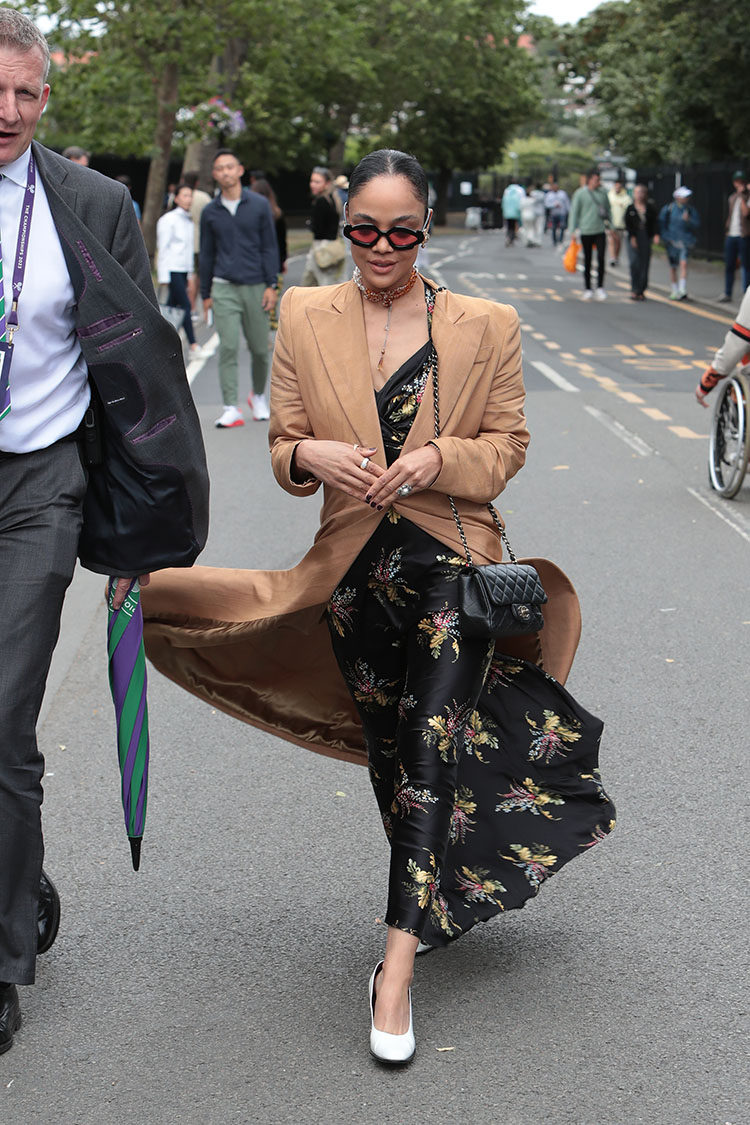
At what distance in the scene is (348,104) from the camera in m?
60.4

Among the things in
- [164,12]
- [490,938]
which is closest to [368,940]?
[490,938]

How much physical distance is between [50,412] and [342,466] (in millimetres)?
640

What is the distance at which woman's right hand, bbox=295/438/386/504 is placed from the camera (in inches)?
134

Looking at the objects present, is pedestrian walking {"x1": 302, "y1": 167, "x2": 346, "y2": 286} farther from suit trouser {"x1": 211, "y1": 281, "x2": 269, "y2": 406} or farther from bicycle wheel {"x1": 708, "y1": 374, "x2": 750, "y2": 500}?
bicycle wheel {"x1": 708, "y1": 374, "x2": 750, "y2": 500}

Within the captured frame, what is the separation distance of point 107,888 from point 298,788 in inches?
38.0

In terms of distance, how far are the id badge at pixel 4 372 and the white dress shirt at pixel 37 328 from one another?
1.0 inches

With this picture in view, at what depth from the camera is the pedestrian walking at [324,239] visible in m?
16.1

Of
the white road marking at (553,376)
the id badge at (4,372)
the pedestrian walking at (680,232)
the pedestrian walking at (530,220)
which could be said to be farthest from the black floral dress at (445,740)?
the pedestrian walking at (530,220)

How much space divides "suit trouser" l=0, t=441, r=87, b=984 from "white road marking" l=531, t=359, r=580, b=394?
11.8m

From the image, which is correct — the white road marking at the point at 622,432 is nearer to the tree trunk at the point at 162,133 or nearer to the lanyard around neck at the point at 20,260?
the lanyard around neck at the point at 20,260

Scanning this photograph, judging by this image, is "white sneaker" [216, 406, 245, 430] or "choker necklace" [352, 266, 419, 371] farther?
"white sneaker" [216, 406, 245, 430]

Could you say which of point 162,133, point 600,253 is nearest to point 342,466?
point 600,253

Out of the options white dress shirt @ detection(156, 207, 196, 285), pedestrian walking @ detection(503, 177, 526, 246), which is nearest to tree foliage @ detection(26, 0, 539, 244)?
pedestrian walking @ detection(503, 177, 526, 246)

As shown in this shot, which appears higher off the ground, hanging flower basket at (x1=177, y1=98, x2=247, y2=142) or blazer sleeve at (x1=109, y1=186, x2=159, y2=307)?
blazer sleeve at (x1=109, y1=186, x2=159, y2=307)
